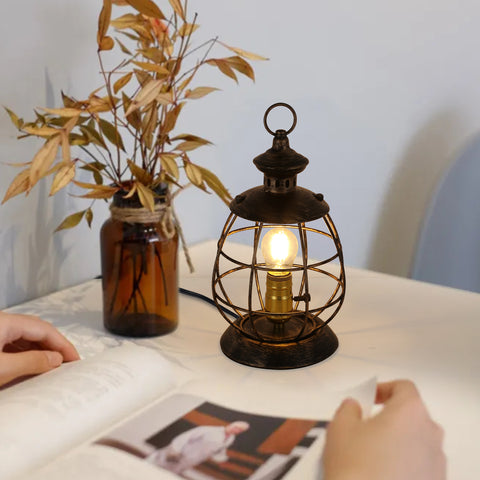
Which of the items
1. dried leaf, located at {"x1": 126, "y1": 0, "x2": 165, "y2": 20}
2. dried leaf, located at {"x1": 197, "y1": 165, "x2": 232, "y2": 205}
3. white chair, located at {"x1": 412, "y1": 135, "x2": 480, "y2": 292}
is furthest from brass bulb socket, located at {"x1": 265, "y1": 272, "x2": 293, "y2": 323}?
white chair, located at {"x1": 412, "y1": 135, "x2": 480, "y2": 292}

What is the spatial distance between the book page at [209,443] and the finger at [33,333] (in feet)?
0.47

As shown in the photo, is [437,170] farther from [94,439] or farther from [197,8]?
[94,439]

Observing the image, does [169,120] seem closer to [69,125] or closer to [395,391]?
[69,125]

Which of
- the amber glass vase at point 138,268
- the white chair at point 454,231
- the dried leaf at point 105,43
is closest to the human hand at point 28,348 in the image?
the amber glass vase at point 138,268

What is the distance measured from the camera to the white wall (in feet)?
3.11

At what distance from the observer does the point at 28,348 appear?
31.0 inches

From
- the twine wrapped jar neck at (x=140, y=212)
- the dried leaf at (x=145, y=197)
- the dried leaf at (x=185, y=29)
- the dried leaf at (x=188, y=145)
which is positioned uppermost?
the dried leaf at (x=185, y=29)

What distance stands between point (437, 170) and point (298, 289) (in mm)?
805

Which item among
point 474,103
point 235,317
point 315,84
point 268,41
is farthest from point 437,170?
point 235,317

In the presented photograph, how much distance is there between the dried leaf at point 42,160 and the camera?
0.74m

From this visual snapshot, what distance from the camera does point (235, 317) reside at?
0.94 m

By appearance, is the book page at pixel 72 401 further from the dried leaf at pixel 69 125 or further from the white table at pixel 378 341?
the dried leaf at pixel 69 125

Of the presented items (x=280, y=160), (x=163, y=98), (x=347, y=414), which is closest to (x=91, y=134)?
(x=163, y=98)

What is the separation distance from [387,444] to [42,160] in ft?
1.44
